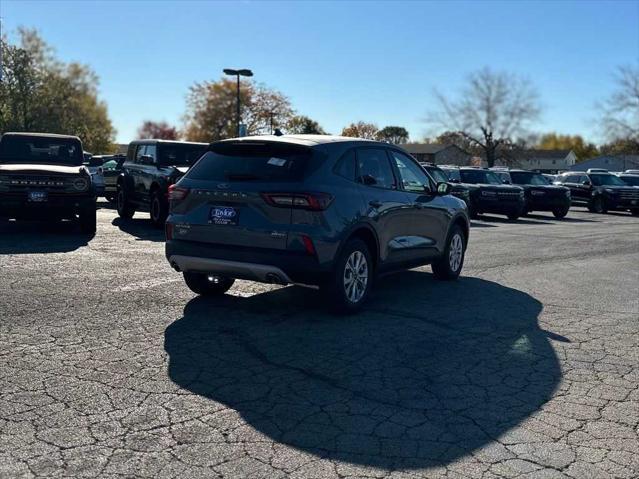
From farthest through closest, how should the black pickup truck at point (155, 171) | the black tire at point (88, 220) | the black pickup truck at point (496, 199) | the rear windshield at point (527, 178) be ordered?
the rear windshield at point (527, 178) < the black pickup truck at point (496, 199) < the black pickup truck at point (155, 171) < the black tire at point (88, 220)

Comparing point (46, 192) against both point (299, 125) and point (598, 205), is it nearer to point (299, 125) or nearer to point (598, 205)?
point (598, 205)

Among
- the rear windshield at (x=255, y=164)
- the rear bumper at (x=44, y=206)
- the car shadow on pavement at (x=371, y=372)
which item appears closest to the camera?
the car shadow on pavement at (x=371, y=372)

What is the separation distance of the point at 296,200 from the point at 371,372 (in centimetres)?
187

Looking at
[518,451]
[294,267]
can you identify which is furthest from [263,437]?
[294,267]

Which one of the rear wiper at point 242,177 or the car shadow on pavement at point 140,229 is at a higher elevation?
the rear wiper at point 242,177

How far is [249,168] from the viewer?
636 cm

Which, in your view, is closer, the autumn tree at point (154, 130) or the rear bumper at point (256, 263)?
the rear bumper at point (256, 263)

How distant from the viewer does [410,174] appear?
803 centimetres

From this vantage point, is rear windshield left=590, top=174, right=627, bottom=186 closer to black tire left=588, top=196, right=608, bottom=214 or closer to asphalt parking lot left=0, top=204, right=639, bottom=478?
black tire left=588, top=196, right=608, bottom=214

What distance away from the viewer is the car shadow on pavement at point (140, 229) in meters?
12.7

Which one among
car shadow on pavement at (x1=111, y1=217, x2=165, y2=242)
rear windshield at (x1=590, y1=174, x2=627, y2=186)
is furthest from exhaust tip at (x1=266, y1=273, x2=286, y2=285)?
rear windshield at (x1=590, y1=174, x2=627, y2=186)

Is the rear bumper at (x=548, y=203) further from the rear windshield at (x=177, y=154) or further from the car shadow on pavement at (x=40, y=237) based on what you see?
the car shadow on pavement at (x=40, y=237)

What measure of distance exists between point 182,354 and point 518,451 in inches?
103

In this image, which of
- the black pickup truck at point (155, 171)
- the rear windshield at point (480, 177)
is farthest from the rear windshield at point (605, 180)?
the black pickup truck at point (155, 171)
